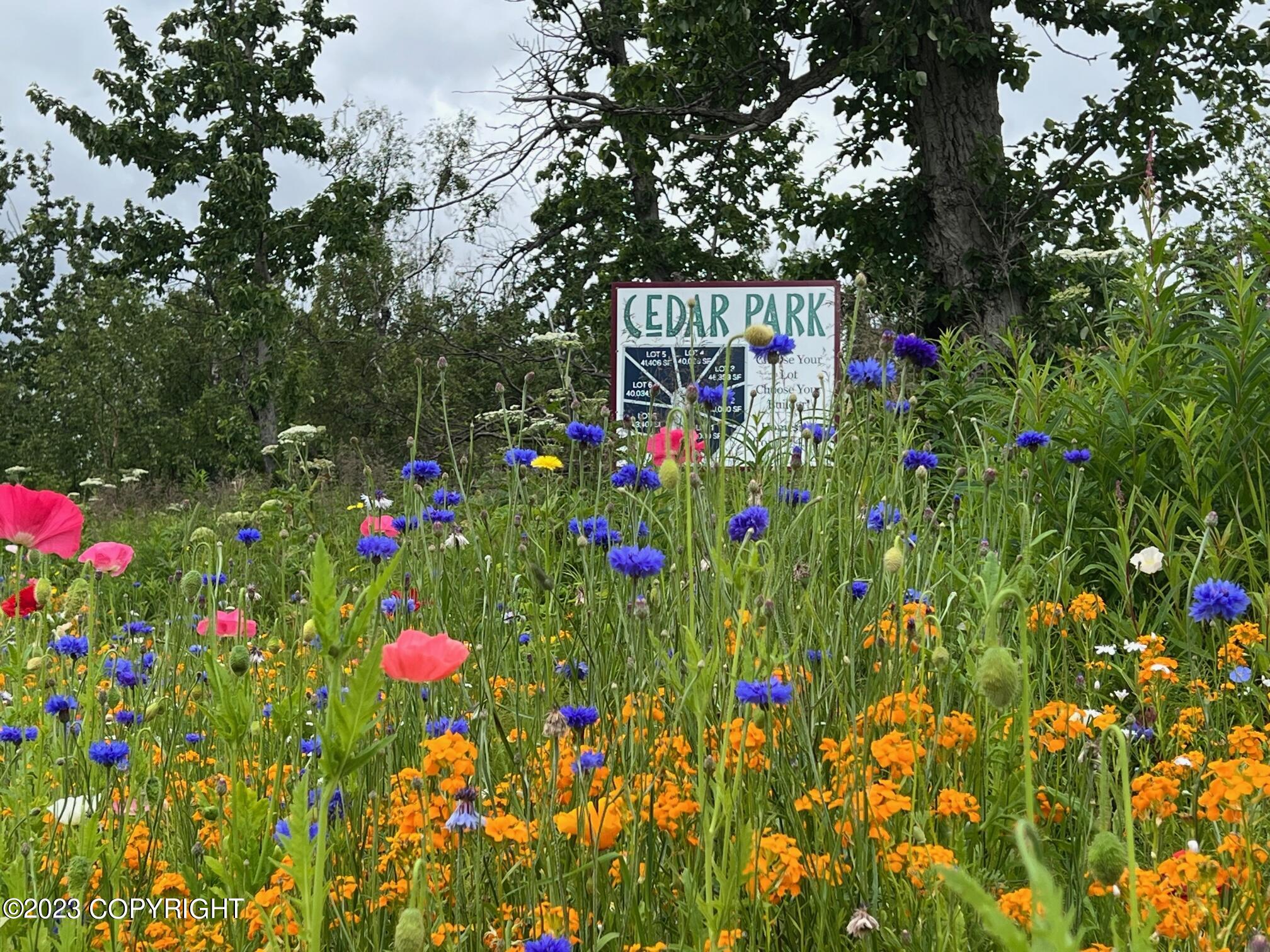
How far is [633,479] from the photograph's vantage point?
7.72 ft

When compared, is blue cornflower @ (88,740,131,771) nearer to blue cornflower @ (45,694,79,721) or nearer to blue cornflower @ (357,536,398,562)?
blue cornflower @ (45,694,79,721)

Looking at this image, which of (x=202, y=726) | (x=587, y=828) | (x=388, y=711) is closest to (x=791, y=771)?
(x=587, y=828)

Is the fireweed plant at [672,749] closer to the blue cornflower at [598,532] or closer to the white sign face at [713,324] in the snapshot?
the blue cornflower at [598,532]

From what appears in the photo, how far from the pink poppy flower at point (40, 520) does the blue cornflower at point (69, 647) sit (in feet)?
0.88

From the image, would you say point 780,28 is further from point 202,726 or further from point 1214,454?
point 202,726

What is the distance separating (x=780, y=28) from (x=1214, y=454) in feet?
26.5

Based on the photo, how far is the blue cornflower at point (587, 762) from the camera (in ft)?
3.99

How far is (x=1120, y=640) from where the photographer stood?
2711 mm

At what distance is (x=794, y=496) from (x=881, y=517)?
0.57 ft

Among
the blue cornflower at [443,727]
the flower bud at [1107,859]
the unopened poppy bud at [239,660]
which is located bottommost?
the blue cornflower at [443,727]

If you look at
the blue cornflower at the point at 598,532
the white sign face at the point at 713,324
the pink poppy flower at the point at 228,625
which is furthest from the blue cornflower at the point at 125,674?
the white sign face at the point at 713,324

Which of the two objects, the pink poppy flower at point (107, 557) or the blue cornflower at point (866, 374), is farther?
the blue cornflower at point (866, 374)

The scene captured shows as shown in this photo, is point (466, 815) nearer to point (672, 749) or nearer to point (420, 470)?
point (672, 749)

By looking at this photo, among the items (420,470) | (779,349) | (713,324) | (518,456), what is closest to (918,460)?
(779,349)
